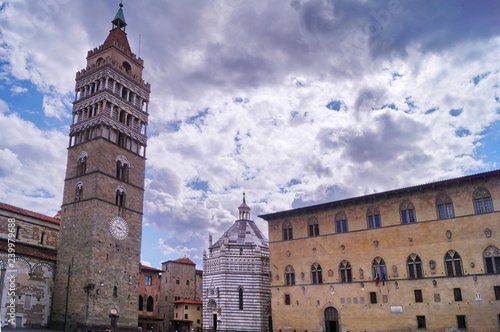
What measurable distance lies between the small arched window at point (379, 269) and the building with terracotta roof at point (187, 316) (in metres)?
31.0

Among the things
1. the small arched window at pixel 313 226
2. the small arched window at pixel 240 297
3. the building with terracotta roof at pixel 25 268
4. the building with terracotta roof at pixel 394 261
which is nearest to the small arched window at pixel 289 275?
the building with terracotta roof at pixel 394 261

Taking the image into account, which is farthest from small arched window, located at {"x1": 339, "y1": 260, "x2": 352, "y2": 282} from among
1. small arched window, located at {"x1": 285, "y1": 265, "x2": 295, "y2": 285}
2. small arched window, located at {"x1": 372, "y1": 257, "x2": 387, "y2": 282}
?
small arched window, located at {"x1": 285, "y1": 265, "x2": 295, "y2": 285}

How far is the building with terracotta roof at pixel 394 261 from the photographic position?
1219 inches

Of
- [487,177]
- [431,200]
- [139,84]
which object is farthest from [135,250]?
[487,177]

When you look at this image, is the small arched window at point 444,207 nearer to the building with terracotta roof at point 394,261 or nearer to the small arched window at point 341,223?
the building with terracotta roof at point 394,261

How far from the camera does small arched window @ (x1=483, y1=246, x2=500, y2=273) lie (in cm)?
3023

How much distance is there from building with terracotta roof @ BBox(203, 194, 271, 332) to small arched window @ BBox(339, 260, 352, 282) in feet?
49.5

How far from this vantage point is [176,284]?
63.3m

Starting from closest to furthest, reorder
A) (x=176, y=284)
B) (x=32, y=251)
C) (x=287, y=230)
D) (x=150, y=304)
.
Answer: (x=32, y=251), (x=287, y=230), (x=150, y=304), (x=176, y=284)

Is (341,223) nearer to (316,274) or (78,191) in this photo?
(316,274)

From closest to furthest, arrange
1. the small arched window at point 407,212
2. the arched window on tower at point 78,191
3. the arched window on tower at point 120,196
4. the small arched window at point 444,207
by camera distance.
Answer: the small arched window at point 444,207 → the small arched window at point 407,212 → the arched window on tower at point 78,191 → the arched window on tower at point 120,196

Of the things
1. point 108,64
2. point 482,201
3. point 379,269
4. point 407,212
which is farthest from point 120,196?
point 482,201

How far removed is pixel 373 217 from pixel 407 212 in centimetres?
289

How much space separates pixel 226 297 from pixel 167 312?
616 inches
